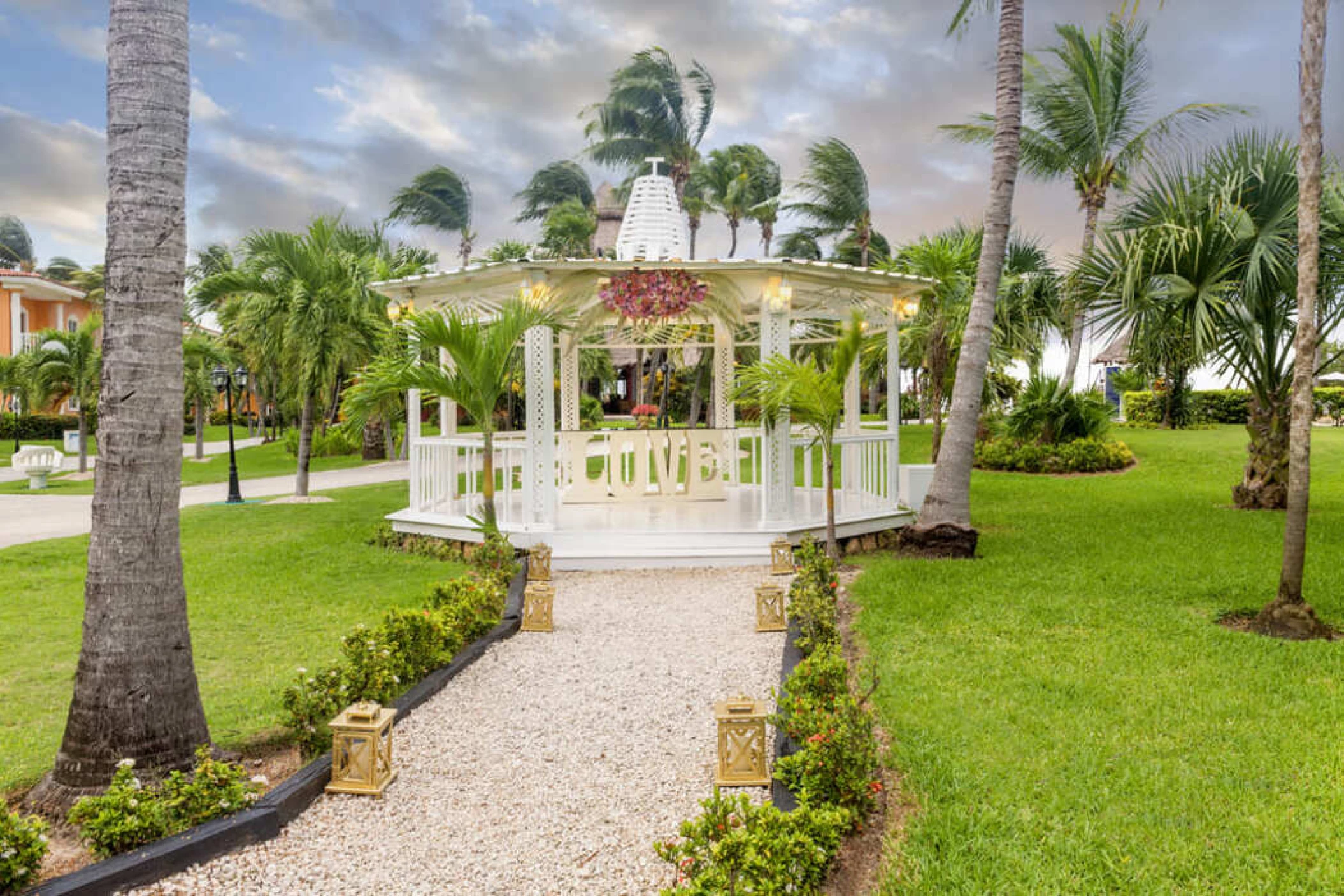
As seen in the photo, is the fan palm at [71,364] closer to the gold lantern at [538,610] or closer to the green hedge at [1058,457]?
the gold lantern at [538,610]

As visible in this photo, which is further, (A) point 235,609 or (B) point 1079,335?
(B) point 1079,335

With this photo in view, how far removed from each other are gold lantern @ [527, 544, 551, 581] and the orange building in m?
29.7

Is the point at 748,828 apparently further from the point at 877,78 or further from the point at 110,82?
the point at 877,78

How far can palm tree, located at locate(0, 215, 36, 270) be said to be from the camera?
6264 centimetres

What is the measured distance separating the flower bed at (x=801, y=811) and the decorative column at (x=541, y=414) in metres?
4.72

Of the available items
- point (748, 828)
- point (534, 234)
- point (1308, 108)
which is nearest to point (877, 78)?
point (1308, 108)

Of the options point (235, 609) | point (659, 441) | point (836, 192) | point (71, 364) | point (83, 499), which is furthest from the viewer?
point (836, 192)

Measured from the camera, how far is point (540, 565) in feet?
25.7

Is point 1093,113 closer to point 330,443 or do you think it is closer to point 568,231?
point 568,231

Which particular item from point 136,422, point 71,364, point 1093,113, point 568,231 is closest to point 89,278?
point 71,364

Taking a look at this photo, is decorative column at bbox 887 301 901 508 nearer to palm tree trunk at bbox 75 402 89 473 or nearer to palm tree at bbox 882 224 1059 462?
palm tree at bbox 882 224 1059 462

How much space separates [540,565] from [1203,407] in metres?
23.1

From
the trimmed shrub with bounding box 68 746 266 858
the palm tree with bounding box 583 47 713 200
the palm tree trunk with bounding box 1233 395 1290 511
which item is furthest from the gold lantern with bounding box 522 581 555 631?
the palm tree with bounding box 583 47 713 200

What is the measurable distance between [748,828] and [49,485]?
21429 mm
